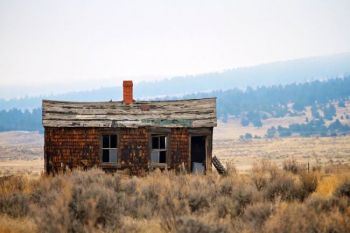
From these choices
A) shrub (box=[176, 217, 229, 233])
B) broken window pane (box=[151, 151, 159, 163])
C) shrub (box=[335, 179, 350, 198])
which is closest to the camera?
shrub (box=[176, 217, 229, 233])

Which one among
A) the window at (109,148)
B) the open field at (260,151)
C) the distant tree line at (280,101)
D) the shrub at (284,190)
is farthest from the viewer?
the distant tree line at (280,101)

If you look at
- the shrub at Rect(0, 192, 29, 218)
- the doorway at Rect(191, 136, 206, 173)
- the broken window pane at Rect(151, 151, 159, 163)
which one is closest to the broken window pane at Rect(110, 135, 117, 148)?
the broken window pane at Rect(151, 151, 159, 163)

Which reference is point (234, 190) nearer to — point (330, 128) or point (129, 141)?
point (129, 141)

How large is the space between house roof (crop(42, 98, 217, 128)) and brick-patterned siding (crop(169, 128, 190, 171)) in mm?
278

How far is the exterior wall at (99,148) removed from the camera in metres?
19.0

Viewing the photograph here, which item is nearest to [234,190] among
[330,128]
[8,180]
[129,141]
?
[8,180]

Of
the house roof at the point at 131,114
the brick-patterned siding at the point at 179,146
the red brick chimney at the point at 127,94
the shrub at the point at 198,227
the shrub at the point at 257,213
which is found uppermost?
the red brick chimney at the point at 127,94

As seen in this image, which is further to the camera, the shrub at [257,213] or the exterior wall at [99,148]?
the exterior wall at [99,148]

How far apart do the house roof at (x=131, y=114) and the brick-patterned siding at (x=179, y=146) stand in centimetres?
28

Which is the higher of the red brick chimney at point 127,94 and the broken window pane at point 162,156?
the red brick chimney at point 127,94

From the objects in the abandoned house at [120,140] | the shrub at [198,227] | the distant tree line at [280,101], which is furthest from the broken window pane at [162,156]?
the distant tree line at [280,101]

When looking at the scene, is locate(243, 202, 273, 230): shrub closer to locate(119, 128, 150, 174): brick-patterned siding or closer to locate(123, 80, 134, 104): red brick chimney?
locate(119, 128, 150, 174): brick-patterned siding

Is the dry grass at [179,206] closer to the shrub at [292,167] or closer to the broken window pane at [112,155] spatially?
the shrub at [292,167]

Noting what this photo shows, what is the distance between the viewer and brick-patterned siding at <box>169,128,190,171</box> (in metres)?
19.1
